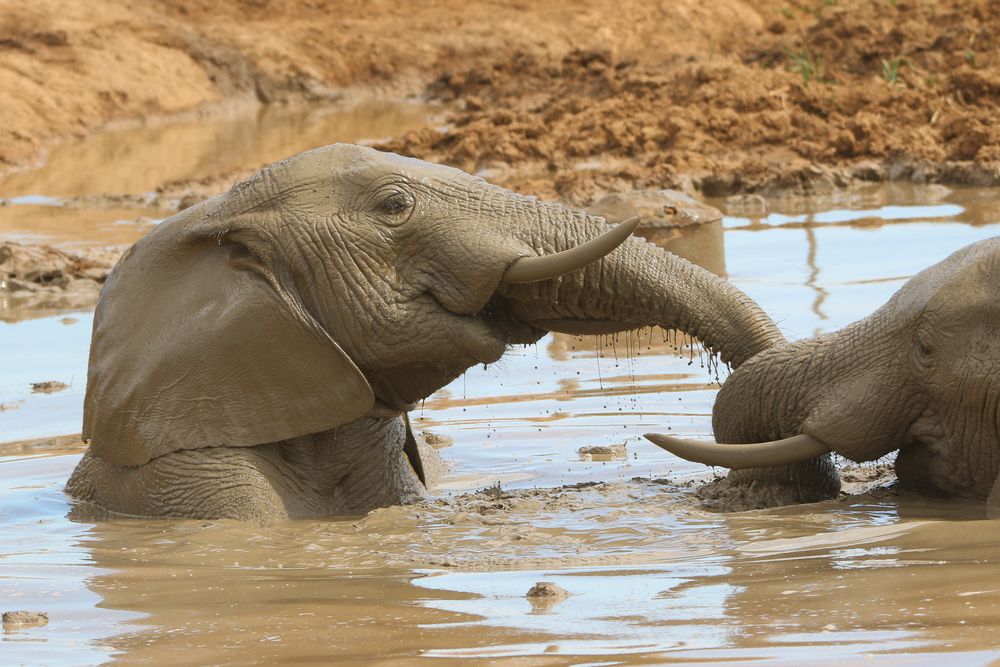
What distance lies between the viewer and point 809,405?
17.2 feet

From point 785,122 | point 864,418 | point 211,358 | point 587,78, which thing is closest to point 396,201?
point 211,358

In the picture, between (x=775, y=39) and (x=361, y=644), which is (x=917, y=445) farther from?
(x=775, y=39)

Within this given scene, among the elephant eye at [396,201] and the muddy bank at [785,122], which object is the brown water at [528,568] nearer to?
the elephant eye at [396,201]

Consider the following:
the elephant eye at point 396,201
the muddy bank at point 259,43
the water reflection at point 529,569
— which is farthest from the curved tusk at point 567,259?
the muddy bank at point 259,43

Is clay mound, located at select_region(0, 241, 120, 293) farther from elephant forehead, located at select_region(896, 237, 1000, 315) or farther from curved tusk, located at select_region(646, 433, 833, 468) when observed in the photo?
elephant forehead, located at select_region(896, 237, 1000, 315)

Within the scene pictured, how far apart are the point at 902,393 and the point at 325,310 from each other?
5.84ft

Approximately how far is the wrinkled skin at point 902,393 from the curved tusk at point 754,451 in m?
0.04

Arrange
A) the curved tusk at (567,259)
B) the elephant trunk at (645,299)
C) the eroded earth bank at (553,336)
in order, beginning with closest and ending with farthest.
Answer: the eroded earth bank at (553,336)
the curved tusk at (567,259)
the elephant trunk at (645,299)

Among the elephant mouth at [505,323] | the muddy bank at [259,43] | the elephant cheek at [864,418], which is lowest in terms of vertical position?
the elephant cheek at [864,418]

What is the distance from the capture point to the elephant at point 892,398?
4961 mm

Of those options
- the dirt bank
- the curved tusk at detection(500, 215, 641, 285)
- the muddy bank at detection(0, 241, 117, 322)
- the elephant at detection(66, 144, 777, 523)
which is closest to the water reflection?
the elephant at detection(66, 144, 777, 523)

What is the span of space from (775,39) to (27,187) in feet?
32.3

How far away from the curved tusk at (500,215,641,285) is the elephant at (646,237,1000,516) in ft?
1.78

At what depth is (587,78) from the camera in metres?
21.3
